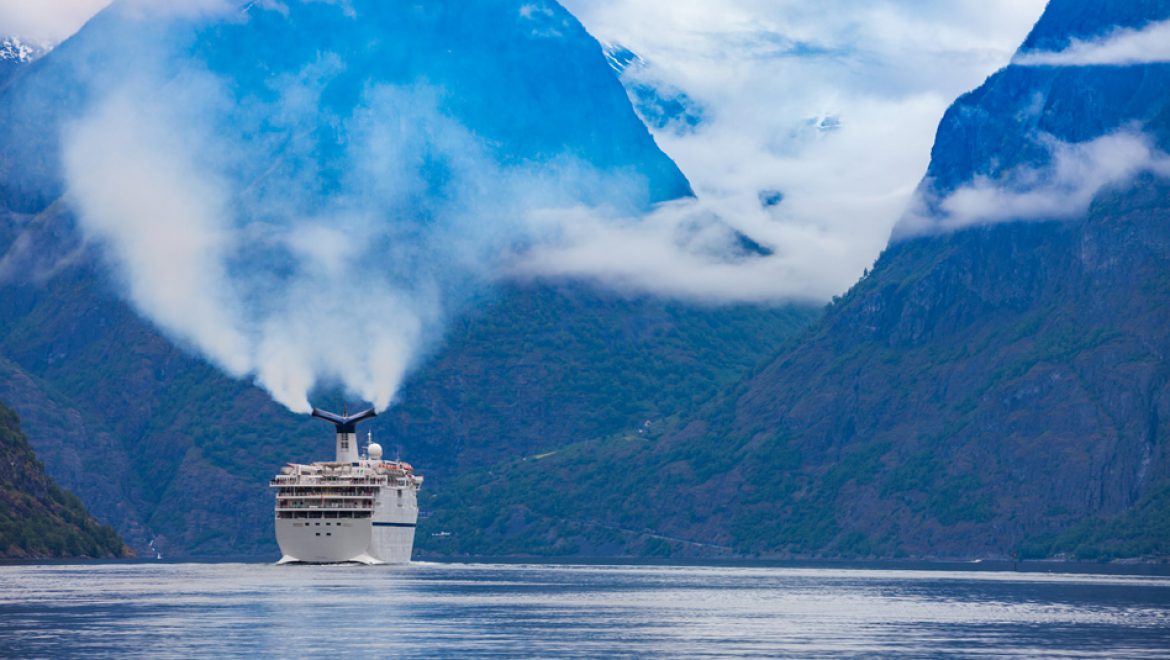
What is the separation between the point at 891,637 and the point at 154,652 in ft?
190

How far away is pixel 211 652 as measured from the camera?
479ft

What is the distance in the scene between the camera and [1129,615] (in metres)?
196

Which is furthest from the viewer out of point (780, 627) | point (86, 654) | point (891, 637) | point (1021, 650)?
point (780, 627)

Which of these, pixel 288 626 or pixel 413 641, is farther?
pixel 288 626

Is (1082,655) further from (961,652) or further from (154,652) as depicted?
(154,652)

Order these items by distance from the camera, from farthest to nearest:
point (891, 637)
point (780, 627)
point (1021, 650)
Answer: point (780, 627), point (891, 637), point (1021, 650)

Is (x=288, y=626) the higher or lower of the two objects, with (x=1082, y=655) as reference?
higher

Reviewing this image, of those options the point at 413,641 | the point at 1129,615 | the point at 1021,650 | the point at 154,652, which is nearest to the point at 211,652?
the point at 154,652

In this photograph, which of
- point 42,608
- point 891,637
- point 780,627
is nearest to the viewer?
point 891,637

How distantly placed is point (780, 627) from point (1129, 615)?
3950 cm

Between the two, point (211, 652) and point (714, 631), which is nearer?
point (211, 652)

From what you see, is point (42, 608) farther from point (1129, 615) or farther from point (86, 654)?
point (1129, 615)

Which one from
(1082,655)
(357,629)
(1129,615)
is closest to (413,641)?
(357,629)

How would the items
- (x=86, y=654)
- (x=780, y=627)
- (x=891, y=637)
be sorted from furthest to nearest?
(x=780, y=627) → (x=891, y=637) → (x=86, y=654)
